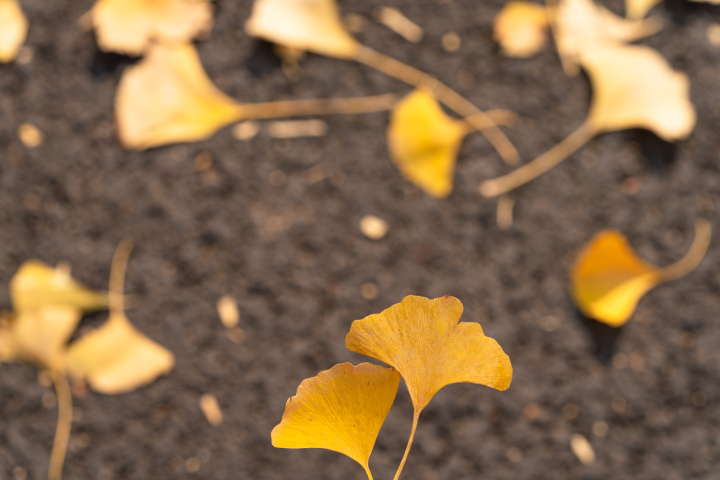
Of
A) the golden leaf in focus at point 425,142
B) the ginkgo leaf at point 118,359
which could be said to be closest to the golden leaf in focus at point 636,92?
the golden leaf in focus at point 425,142

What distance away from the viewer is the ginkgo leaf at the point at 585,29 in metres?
0.43

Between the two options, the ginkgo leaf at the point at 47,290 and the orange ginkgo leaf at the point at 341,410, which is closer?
the orange ginkgo leaf at the point at 341,410

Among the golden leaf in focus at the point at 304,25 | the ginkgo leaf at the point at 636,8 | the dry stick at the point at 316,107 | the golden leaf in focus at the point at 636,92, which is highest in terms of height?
the ginkgo leaf at the point at 636,8

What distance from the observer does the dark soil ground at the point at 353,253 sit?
0.43m

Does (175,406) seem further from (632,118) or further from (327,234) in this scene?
(632,118)

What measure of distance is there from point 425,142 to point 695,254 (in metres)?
0.26

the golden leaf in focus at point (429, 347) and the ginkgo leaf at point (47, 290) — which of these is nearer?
the golden leaf in focus at point (429, 347)

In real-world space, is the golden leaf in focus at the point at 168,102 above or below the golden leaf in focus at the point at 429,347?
below

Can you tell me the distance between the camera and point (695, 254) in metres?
0.43

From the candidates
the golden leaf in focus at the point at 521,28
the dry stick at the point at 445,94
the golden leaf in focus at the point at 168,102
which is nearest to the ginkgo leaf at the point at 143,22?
the golden leaf in focus at the point at 168,102

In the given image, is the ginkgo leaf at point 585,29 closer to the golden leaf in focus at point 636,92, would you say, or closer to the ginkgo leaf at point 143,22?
the golden leaf in focus at point 636,92

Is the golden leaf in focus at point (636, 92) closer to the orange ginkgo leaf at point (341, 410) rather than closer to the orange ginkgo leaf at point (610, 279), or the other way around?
the orange ginkgo leaf at point (610, 279)

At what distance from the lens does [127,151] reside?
0.44 meters

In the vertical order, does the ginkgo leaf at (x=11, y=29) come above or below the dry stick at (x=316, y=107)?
above
